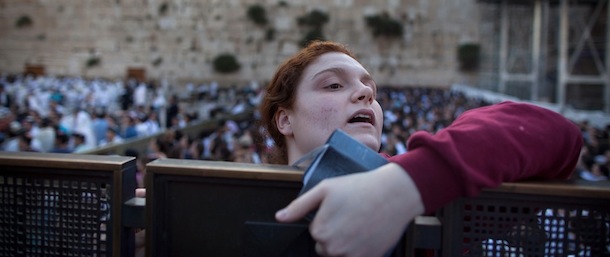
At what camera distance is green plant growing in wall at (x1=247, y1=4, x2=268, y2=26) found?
947 inches

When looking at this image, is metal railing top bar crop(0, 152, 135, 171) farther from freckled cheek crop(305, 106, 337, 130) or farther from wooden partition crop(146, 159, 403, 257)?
freckled cheek crop(305, 106, 337, 130)

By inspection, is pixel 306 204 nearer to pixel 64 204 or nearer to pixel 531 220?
pixel 531 220

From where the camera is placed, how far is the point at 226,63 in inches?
946

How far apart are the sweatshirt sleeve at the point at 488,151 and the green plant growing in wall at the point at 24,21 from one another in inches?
1128

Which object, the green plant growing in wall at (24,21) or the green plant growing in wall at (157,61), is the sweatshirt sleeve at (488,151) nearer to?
the green plant growing in wall at (157,61)

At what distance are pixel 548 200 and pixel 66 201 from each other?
43.8 inches

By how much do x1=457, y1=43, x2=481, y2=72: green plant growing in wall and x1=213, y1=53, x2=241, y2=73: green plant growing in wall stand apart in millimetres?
10448

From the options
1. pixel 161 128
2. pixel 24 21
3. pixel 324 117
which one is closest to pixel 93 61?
pixel 24 21

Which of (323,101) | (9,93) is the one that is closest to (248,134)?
A: (323,101)

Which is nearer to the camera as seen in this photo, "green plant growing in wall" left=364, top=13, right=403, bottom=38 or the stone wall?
"green plant growing in wall" left=364, top=13, right=403, bottom=38

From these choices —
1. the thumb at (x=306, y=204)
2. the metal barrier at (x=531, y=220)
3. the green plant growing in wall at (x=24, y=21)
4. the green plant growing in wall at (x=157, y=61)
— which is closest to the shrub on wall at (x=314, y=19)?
the green plant growing in wall at (x=157, y=61)

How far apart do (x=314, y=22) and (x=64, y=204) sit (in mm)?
23219

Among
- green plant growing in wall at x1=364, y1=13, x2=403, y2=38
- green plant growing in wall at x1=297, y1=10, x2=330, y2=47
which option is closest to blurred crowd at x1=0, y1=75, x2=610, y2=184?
green plant growing in wall at x1=297, y1=10, x2=330, y2=47

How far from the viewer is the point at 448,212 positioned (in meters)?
1.07
